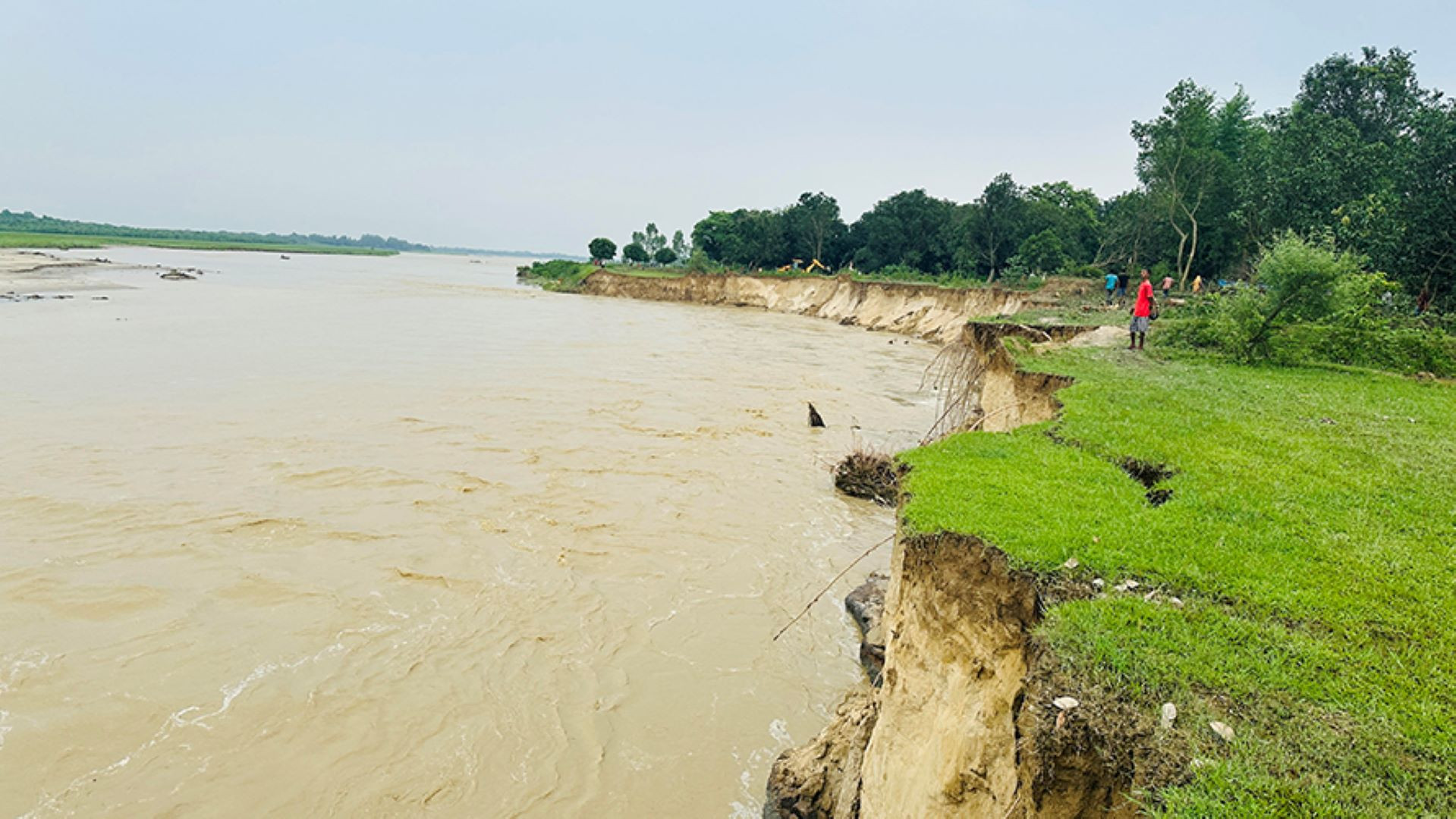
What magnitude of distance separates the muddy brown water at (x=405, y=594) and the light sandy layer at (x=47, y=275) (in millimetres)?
38536

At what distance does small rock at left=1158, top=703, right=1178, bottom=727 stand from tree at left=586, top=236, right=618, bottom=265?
9686 cm

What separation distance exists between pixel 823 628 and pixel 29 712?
8.15 metres

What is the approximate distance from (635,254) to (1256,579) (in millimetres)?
104922

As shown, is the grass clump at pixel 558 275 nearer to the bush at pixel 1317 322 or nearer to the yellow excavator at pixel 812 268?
the yellow excavator at pixel 812 268

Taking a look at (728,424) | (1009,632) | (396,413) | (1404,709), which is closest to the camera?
(1404,709)

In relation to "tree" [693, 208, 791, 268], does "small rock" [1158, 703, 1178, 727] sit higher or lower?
lower

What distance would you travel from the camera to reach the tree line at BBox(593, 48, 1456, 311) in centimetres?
2194

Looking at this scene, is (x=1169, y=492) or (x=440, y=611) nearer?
(x=1169, y=492)

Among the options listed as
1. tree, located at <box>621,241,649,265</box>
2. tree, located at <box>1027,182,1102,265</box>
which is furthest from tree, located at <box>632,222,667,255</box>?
tree, located at <box>1027,182,1102,265</box>

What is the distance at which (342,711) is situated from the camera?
700cm

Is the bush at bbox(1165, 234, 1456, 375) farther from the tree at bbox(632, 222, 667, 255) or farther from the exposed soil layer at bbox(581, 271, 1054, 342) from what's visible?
the tree at bbox(632, 222, 667, 255)

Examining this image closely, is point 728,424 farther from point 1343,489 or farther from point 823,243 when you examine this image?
point 823,243

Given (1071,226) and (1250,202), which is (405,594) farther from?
(1071,226)

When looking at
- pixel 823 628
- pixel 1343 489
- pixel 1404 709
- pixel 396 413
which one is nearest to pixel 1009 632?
pixel 1404 709
